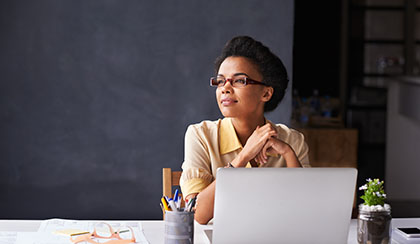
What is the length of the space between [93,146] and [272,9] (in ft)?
4.08

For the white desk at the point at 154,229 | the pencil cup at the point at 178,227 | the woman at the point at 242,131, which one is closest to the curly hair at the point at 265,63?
the woman at the point at 242,131

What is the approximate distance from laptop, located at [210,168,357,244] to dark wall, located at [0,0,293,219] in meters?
1.67

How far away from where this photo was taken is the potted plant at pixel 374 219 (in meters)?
1.54

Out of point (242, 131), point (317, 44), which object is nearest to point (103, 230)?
point (242, 131)

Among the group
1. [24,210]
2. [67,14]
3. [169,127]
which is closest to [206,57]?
[169,127]

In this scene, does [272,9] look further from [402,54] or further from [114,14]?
[402,54]

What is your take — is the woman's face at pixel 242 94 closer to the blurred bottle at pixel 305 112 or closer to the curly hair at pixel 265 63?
the curly hair at pixel 265 63

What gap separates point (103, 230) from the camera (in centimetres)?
166

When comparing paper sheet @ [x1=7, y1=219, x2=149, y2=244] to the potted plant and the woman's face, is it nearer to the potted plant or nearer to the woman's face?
the potted plant

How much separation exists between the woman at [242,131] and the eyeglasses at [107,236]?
0.48 metres

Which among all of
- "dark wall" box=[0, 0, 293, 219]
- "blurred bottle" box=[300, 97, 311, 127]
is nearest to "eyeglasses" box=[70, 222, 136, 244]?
"dark wall" box=[0, 0, 293, 219]

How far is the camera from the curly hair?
2.40 meters

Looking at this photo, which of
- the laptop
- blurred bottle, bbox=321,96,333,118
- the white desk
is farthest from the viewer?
blurred bottle, bbox=321,96,333,118

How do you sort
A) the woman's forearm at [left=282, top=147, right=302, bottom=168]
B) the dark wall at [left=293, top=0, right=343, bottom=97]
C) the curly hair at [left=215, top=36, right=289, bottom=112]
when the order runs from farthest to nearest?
the dark wall at [left=293, top=0, right=343, bottom=97]
the curly hair at [left=215, top=36, right=289, bottom=112]
the woman's forearm at [left=282, top=147, right=302, bottom=168]
